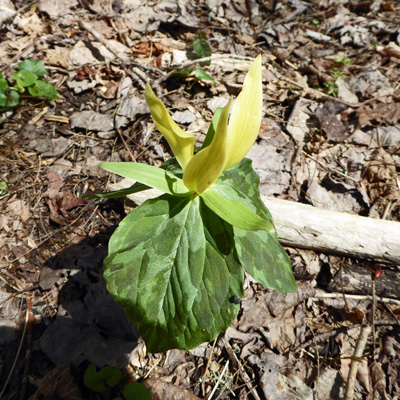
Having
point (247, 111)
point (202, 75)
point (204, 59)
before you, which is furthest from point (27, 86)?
point (247, 111)

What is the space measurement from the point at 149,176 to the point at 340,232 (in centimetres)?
151

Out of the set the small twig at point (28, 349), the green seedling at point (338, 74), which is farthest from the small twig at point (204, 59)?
the small twig at point (28, 349)

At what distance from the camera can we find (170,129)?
1.28 meters

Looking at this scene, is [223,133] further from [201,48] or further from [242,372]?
[201,48]

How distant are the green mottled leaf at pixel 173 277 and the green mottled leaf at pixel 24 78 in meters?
2.17

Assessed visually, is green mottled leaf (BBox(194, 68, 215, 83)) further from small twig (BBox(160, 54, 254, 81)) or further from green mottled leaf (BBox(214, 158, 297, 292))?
green mottled leaf (BBox(214, 158, 297, 292))

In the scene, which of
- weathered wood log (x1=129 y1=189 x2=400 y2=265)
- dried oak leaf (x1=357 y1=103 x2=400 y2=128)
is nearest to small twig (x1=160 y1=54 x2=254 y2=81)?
dried oak leaf (x1=357 y1=103 x2=400 y2=128)

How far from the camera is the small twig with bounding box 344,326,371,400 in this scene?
5.92 ft

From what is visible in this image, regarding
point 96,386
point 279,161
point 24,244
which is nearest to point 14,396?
point 96,386

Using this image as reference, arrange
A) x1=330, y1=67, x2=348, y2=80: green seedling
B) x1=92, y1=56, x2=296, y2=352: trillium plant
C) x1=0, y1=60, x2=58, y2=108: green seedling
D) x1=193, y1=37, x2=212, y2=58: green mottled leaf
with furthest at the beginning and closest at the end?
x1=330, y1=67, x2=348, y2=80: green seedling < x1=193, y1=37, x2=212, y2=58: green mottled leaf < x1=0, y1=60, x2=58, y2=108: green seedling < x1=92, y1=56, x2=296, y2=352: trillium plant

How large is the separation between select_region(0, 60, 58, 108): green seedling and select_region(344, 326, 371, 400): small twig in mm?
3201

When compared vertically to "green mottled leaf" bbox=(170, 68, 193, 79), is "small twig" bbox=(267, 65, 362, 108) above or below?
below

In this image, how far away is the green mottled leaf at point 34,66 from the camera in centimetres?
290

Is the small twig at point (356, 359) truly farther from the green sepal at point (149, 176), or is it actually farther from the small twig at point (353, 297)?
the green sepal at point (149, 176)
